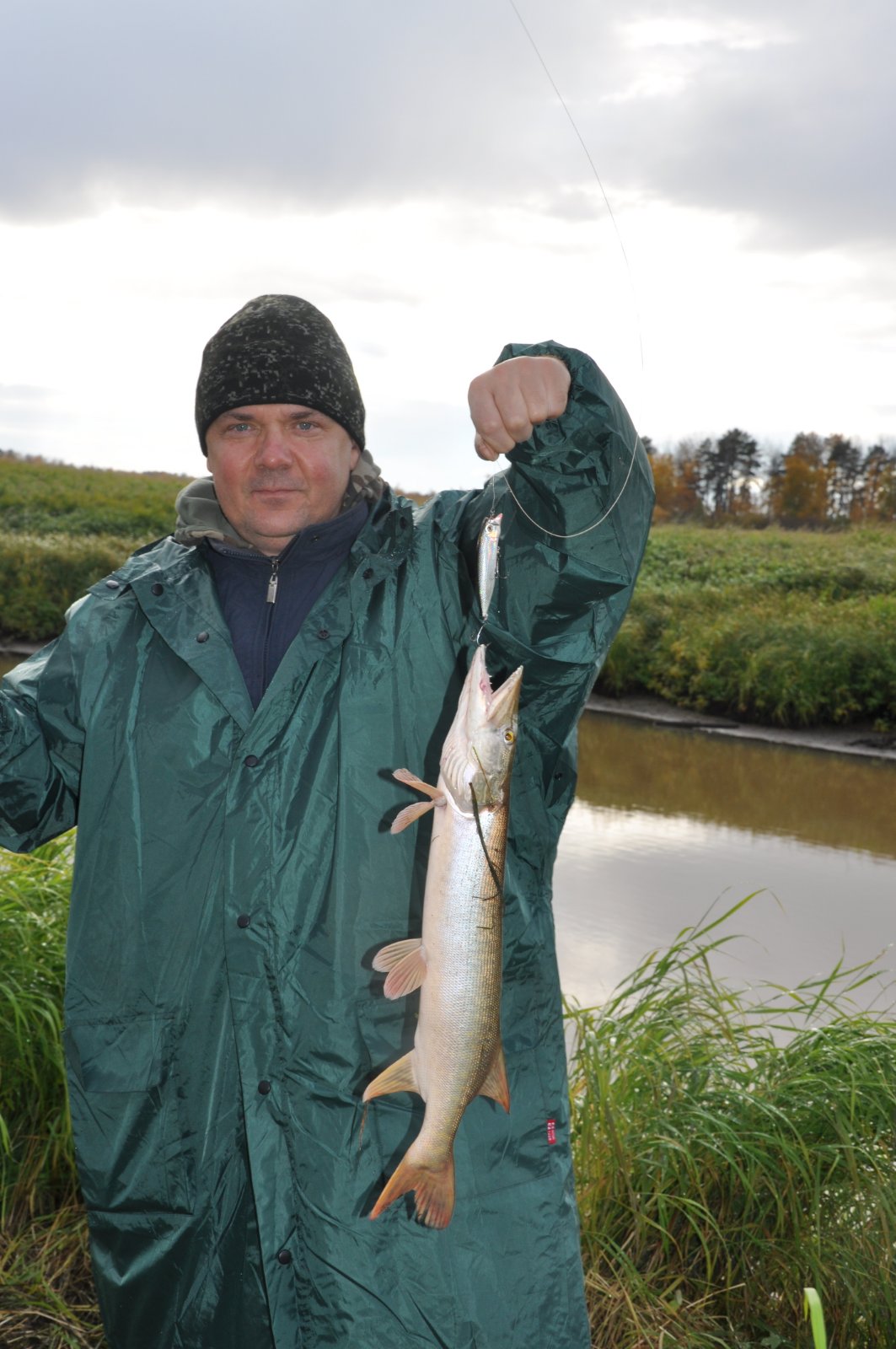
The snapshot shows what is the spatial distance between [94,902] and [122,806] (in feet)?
0.65

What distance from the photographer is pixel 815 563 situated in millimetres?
19484

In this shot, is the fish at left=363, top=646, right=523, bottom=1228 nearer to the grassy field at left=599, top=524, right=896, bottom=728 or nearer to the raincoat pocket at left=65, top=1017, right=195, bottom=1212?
the raincoat pocket at left=65, top=1017, right=195, bottom=1212

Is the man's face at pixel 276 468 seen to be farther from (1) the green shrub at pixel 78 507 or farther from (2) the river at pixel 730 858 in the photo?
(1) the green shrub at pixel 78 507

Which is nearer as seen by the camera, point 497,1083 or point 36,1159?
point 497,1083

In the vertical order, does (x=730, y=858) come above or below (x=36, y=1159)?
below

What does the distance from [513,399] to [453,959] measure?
85 cm

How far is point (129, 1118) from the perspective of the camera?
2.13 metres

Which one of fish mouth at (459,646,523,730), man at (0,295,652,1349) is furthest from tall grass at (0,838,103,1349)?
fish mouth at (459,646,523,730)

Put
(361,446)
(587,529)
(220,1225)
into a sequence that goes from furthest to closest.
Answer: (361,446), (220,1225), (587,529)

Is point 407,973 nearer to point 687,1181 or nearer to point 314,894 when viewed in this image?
point 314,894

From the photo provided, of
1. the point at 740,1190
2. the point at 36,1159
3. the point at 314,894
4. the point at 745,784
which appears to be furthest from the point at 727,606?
the point at 314,894

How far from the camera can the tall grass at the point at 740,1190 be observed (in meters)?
3.04

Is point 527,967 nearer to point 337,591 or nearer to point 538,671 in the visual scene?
point 538,671

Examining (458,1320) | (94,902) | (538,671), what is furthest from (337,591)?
(458,1320)
